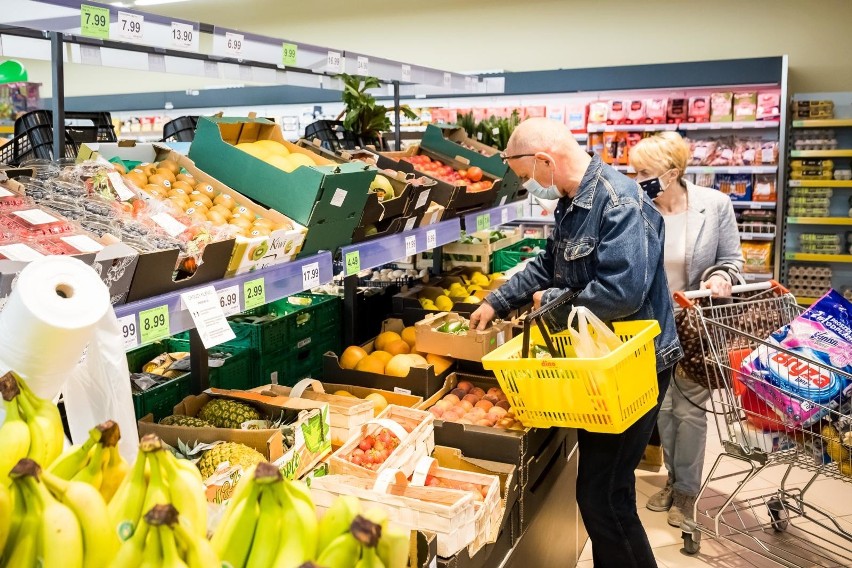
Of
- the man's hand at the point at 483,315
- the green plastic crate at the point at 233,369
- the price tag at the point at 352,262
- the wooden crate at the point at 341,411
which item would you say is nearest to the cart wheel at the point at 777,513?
the man's hand at the point at 483,315

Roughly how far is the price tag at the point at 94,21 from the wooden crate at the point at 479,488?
145 cm

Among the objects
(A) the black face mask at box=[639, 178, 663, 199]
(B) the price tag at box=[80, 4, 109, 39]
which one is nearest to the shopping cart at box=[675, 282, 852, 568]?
(A) the black face mask at box=[639, 178, 663, 199]

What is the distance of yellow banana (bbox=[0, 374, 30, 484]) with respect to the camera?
1.00 metres

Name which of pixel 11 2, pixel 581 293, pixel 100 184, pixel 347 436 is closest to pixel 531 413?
pixel 581 293

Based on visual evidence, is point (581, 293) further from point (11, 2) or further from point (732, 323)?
point (11, 2)

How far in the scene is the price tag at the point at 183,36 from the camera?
2.38 m

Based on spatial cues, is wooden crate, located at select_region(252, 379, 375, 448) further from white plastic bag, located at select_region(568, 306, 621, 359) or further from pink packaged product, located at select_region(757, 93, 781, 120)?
pink packaged product, located at select_region(757, 93, 781, 120)

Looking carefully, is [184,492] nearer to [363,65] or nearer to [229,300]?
[229,300]

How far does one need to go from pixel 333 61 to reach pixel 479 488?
1.96 meters

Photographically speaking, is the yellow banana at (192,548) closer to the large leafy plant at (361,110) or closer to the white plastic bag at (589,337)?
the white plastic bag at (589,337)

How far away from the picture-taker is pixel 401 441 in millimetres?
2234

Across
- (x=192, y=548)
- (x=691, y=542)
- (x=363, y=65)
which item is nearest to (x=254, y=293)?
(x=192, y=548)

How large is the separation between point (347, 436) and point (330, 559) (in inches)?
57.3

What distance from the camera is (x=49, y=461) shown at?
108 centimetres
